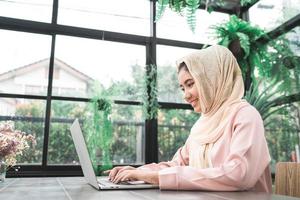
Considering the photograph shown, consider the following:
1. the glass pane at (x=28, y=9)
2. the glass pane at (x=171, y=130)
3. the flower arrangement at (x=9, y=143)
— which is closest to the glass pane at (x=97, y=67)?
the glass pane at (x=28, y=9)

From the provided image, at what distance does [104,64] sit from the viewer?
3.54 m

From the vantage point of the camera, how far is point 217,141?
3.92 ft

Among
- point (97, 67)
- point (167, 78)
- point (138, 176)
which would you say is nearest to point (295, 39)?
point (167, 78)

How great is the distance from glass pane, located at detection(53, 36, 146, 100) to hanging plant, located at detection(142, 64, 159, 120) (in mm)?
124

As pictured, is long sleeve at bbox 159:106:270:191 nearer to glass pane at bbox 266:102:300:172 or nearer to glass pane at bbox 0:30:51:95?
glass pane at bbox 266:102:300:172

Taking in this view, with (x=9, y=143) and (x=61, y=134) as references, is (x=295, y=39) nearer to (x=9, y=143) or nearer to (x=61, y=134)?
(x=61, y=134)

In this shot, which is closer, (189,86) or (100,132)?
(189,86)

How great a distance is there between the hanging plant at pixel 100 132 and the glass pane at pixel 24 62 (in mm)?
655

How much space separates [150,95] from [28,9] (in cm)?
175

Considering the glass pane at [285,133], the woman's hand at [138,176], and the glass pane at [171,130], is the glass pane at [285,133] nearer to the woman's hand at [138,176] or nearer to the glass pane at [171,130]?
the glass pane at [171,130]

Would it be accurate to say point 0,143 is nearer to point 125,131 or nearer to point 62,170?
point 62,170

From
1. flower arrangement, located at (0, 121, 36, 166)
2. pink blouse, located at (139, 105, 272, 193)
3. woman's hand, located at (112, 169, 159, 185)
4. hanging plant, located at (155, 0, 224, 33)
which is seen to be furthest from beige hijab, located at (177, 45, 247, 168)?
hanging plant, located at (155, 0, 224, 33)

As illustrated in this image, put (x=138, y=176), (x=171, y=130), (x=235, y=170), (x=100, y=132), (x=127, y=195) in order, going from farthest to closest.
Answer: (x=171, y=130) → (x=100, y=132) → (x=138, y=176) → (x=235, y=170) → (x=127, y=195)

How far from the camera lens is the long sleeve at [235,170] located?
38.1 inches
